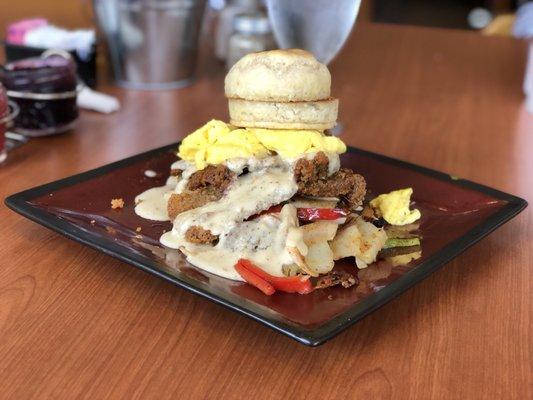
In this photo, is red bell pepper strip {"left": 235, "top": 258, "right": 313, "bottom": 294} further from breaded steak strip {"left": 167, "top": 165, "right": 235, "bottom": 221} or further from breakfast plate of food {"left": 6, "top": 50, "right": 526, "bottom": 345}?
breaded steak strip {"left": 167, "top": 165, "right": 235, "bottom": 221}

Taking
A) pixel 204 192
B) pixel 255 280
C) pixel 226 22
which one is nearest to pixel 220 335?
pixel 255 280

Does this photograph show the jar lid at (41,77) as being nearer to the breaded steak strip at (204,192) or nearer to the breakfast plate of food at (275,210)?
the breakfast plate of food at (275,210)

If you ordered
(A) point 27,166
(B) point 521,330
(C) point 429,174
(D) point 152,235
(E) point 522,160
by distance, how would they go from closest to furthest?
(B) point 521,330 → (D) point 152,235 → (C) point 429,174 → (A) point 27,166 → (E) point 522,160

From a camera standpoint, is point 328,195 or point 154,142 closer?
A: point 328,195

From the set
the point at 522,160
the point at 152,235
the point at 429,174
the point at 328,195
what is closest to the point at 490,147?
the point at 522,160

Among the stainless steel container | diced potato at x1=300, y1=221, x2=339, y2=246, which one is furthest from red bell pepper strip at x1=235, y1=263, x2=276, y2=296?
the stainless steel container

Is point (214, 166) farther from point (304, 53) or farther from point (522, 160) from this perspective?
point (522, 160)

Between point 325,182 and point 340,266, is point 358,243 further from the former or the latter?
point 325,182
